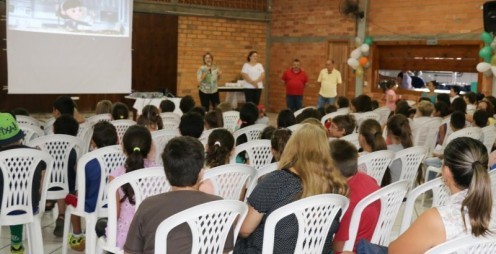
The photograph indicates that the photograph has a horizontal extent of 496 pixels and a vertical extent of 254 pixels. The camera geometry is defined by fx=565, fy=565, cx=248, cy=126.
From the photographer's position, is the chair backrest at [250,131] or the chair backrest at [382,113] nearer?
the chair backrest at [250,131]

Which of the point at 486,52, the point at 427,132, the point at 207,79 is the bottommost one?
the point at 427,132

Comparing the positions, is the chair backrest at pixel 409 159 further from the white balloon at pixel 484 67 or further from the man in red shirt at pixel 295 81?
the man in red shirt at pixel 295 81

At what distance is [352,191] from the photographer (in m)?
2.85

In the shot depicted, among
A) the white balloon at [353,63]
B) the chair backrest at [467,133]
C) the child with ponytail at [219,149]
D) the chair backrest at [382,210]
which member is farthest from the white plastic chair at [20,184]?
the white balloon at [353,63]

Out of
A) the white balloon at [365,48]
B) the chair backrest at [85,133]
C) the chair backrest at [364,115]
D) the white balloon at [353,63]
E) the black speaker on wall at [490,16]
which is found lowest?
the chair backrest at [85,133]

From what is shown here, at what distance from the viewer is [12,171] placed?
127 inches

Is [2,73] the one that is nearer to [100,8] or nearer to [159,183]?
[100,8]

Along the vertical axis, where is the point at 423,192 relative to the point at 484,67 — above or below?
below

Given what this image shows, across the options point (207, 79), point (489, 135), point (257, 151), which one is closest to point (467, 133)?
point (489, 135)

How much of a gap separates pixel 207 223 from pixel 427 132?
4281 mm

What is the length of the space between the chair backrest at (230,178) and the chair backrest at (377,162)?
890mm

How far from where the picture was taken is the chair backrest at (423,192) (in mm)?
2789

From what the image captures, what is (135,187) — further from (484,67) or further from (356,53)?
(356,53)

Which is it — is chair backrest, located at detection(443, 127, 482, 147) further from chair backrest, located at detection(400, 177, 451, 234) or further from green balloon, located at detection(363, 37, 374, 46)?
green balloon, located at detection(363, 37, 374, 46)
